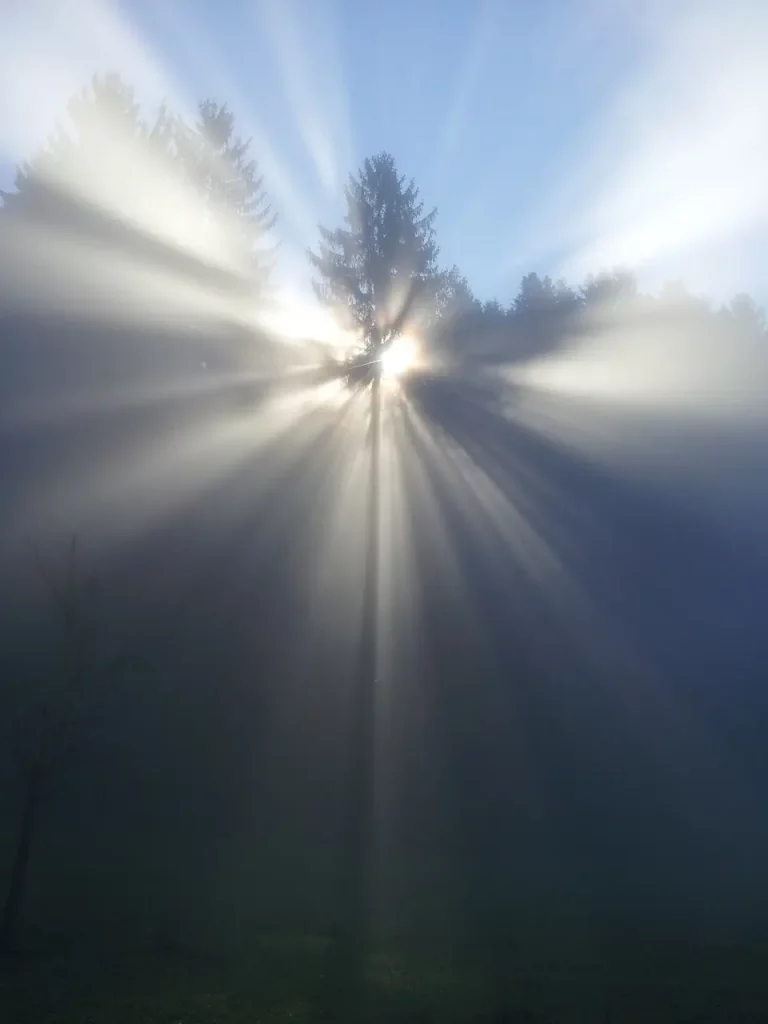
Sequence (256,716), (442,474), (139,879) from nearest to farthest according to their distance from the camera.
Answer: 1. (139,879)
2. (256,716)
3. (442,474)

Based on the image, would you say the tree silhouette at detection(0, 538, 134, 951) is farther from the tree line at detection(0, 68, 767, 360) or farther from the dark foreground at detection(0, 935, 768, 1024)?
the tree line at detection(0, 68, 767, 360)

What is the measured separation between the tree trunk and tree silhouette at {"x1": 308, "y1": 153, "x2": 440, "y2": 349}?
17666mm

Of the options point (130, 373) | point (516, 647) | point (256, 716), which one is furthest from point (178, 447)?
point (516, 647)

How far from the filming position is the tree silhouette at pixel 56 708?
1212 centimetres

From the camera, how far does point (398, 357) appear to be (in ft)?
90.6

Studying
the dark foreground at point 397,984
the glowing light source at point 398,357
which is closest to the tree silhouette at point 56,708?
the dark foreground at point 397,984

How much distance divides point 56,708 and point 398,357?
693 inches

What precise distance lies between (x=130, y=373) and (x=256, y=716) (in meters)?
11.0

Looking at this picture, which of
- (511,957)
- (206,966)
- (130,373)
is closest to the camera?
(206,966)

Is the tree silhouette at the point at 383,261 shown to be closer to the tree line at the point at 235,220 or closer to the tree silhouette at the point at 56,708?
the tree line at the point at 235,220

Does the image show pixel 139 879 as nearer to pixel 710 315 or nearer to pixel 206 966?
pixel 206 966

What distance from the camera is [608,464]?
3206cm

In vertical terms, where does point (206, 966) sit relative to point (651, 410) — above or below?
below

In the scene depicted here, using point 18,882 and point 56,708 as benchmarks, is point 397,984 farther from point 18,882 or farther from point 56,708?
point 56,708
